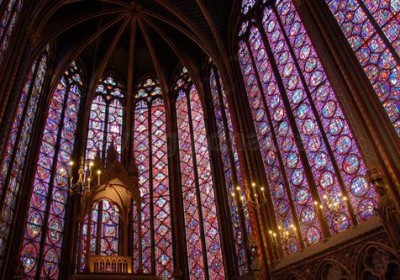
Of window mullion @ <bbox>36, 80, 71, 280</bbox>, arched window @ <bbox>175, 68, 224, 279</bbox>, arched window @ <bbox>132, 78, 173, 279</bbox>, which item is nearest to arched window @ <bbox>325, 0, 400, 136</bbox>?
arched window @ <bbox>175, 68, 224, 279</bbox>

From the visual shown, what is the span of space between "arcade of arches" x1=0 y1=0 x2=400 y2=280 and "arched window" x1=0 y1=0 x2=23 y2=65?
6cm

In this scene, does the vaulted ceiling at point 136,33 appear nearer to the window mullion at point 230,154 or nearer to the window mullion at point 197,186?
the window mullion at point 230,154

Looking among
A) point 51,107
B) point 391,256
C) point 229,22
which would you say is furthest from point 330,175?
point 51,107

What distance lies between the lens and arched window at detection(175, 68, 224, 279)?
1330 centimetres

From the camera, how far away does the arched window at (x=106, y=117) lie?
53.5ft

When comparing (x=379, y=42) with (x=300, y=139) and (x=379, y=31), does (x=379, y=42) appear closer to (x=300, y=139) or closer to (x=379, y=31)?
(x=379, y=31)

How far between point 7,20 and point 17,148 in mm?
4022

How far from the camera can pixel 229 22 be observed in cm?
1533

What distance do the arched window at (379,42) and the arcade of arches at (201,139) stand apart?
29 mm

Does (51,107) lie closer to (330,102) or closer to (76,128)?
(76,128)

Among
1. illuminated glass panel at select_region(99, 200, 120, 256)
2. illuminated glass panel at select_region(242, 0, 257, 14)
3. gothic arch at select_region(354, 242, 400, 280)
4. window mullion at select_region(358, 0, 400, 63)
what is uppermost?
illuminated glass panel at select_region(242, 0, 257, 14)

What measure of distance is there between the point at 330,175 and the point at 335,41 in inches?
133

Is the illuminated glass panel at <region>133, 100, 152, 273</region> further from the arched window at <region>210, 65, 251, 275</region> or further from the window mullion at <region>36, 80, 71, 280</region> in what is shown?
the arched window at <region>210, 65, 251, 275</region>

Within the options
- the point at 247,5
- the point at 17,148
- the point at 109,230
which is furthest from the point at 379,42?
the point at 17,148
